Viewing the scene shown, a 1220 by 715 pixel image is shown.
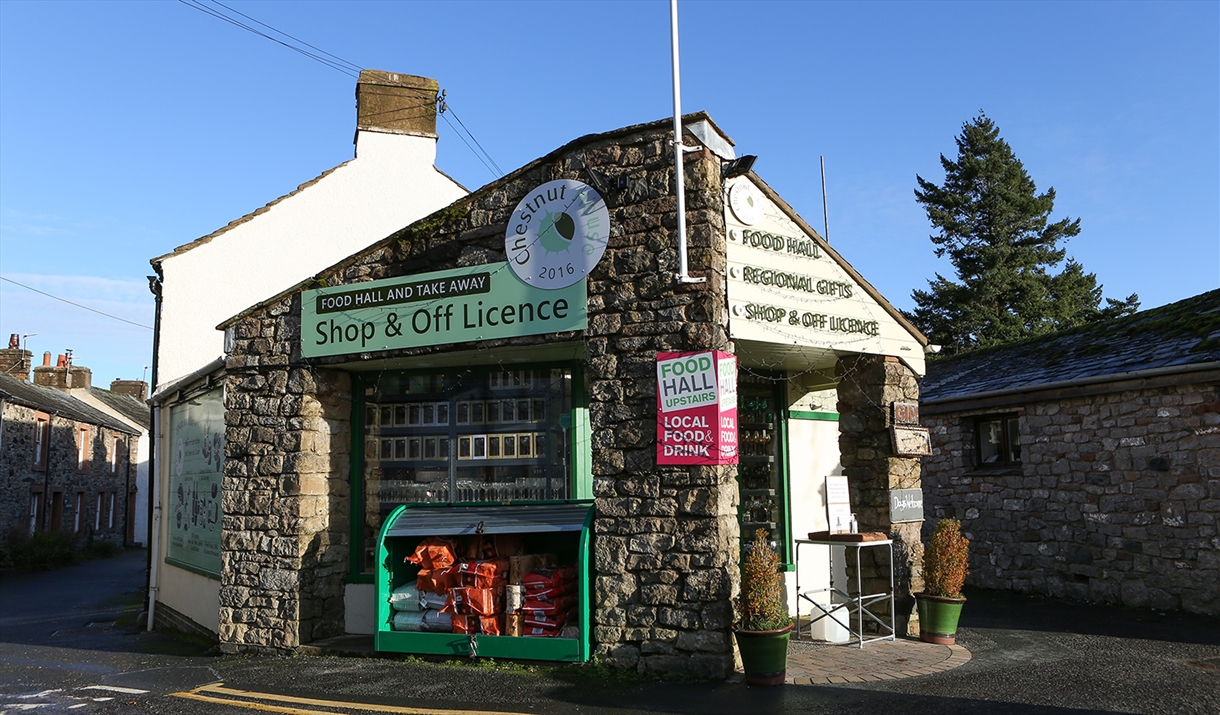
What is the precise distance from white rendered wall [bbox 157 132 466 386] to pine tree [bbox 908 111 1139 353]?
92.5ft

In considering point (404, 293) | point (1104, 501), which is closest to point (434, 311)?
point (404, 293)

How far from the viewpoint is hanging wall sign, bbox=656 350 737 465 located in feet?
26.3

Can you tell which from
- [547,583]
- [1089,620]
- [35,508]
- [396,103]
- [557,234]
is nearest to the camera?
[547,583]

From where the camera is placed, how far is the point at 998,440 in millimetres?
14992

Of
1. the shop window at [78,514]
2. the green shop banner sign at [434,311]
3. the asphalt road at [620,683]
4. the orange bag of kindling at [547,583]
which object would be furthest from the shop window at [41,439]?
the orange bag of kindling at [547,583]

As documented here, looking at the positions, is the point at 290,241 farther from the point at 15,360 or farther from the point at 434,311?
the point at 15,360

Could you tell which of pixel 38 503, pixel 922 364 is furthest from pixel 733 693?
pixel 38 503

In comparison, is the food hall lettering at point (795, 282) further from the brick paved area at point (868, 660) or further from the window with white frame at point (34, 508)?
the window with white frame at point (34, 508)

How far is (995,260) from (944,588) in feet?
108

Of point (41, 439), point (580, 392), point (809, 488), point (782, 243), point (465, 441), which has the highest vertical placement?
point (782, 243)

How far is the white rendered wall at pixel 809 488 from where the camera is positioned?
1113cm

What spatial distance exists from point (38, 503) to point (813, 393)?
98.8ft

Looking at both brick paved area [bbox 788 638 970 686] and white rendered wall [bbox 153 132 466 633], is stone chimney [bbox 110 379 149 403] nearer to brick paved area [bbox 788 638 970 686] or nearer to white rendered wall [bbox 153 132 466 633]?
white rendered wall [bbox 153 132 466 633]

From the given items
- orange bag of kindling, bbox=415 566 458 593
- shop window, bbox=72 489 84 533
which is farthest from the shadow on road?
shop window, bbox=72 489 84 533
